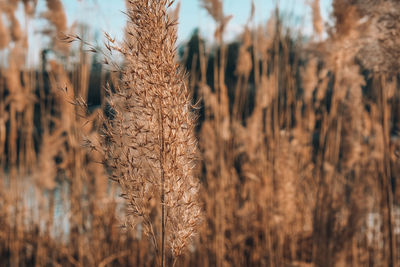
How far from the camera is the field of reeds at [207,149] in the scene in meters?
0.73

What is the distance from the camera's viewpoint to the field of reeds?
28.9 inches

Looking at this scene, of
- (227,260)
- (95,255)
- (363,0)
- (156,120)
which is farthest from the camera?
(227,260)

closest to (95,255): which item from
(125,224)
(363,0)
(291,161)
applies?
(291,161)

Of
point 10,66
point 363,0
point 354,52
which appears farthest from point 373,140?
point 10,66

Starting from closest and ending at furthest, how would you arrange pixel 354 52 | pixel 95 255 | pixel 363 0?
pixel 363 0
pixel 354 52
pixel 95 255

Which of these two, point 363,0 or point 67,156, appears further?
point 67,156

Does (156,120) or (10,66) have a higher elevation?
(10,66)

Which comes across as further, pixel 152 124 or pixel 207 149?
pixel 207 149

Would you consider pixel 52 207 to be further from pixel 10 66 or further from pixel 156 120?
pixel 156 120

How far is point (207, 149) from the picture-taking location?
2756 millimetres

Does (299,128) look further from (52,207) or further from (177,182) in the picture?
(177,182)

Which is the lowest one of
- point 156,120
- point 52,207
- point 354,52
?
point 52,207

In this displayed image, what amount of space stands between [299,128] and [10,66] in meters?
1.85

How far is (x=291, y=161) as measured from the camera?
96.0 inches
